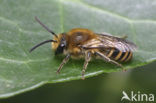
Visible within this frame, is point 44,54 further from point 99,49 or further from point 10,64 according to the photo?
point 99,49

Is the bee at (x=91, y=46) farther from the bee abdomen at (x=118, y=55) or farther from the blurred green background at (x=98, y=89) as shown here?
the blurred green background at (x=98, y=89)

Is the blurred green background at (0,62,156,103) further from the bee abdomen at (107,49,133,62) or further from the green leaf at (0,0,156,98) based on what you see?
the green leaf at (0,0,156,98)

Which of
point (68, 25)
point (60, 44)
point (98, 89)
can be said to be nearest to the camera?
point (68, 25)

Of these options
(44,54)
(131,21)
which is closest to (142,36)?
(131,21)

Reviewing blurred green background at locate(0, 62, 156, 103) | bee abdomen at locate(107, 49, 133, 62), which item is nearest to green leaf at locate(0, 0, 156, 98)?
bee abdomen at locate(107, 49, 133, 62)

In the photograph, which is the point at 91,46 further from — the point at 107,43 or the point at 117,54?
the point at 117,54

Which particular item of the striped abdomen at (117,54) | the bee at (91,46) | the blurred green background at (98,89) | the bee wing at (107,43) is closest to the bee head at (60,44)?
the bee at (91,46)

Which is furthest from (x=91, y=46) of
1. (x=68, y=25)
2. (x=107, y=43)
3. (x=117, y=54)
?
(x=68, y=25)
